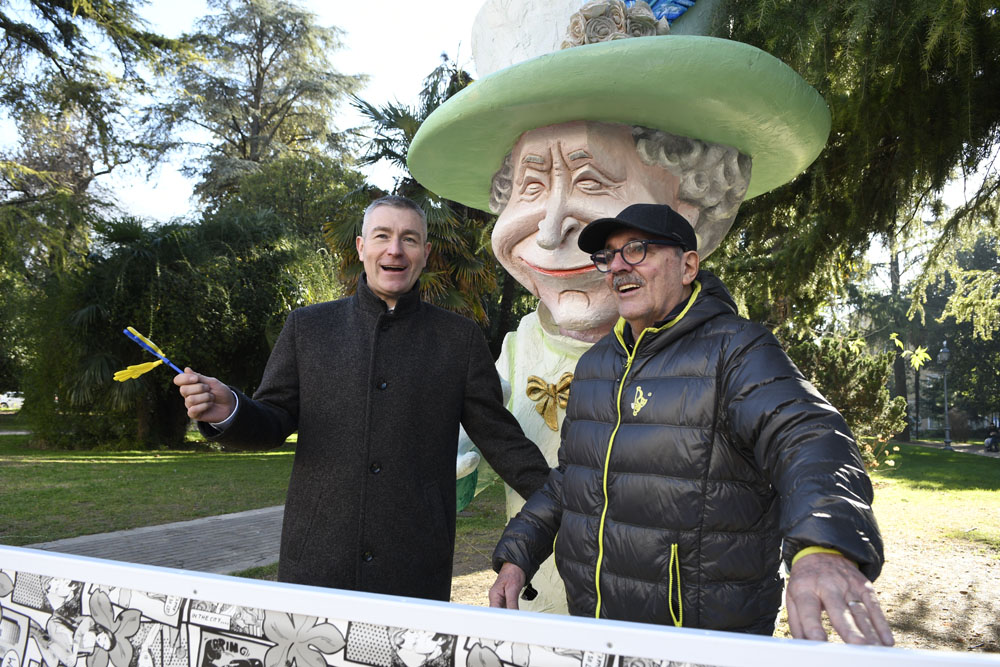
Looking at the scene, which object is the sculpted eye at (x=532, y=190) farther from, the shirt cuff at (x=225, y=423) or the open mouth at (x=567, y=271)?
the shirt cuff at (x=225, y=423)

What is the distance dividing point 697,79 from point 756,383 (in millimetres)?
1096

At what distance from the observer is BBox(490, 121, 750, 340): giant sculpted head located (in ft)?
8.23

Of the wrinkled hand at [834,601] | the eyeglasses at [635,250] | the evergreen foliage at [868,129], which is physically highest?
the evergreen foliage at [868,129]

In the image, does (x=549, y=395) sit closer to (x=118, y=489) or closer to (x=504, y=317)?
(x=118, y=489)

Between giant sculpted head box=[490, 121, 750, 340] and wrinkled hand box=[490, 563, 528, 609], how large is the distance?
1023 mm

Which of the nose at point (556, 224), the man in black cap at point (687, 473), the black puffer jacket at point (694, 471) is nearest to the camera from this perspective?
the man in black cap at point (687, 473)

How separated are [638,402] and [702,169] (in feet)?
4.11

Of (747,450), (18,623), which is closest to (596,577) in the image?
(747,450)

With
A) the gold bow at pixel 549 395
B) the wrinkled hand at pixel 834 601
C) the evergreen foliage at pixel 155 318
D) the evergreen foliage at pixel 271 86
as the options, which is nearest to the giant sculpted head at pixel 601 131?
the gold bow at pixel 549 395

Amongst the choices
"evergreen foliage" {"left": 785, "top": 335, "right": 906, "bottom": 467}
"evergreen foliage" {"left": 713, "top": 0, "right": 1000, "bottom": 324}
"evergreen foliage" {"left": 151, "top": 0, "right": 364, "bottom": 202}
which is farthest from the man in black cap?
"evergreen foliage" {"left": 151, "top": 0, "right": 364, "bottom": 202}

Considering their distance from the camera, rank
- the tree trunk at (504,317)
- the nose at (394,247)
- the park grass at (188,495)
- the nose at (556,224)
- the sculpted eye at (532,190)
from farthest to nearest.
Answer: the tree trunk at (504,317)
the park grass at (188,495)
the sculpted eye at (532,190)
the nose at (556,224)
the nose at (394,247)

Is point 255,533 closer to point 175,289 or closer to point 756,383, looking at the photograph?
point 756,383

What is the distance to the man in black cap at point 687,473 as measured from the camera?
1270 mm

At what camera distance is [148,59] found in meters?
10.5
